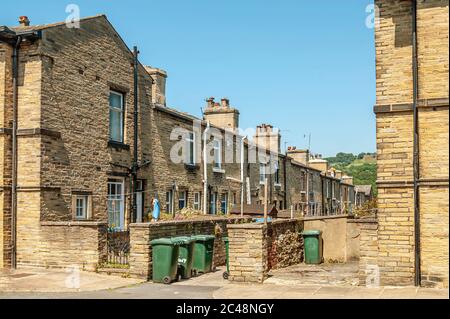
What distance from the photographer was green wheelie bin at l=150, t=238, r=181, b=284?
44.6 feet

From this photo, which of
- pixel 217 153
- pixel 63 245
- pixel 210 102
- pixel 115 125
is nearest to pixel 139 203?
pixel 115 125

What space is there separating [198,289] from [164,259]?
1322 mm

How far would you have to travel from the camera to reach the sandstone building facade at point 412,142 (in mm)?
11938

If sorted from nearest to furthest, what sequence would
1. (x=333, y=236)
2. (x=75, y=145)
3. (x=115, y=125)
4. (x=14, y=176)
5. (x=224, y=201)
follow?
(x=14, y=176)
(x=333, y=236)
(x=75, y=145)
(x=115, y=125)
(x=224, y=201)

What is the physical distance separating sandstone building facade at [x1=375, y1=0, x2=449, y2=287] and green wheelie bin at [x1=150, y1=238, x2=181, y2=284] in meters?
4.78

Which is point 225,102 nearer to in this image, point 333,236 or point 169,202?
point 169,202

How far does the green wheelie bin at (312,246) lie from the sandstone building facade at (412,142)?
464 cm

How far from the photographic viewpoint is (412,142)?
40.1ft

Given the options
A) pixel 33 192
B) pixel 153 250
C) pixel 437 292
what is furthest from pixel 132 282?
pixel 437 292

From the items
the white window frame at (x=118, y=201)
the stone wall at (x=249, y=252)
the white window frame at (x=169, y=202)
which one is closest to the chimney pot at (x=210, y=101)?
the white window frame at (x=169, y=202)

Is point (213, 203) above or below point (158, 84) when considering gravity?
below

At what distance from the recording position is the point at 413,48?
40.1 feet

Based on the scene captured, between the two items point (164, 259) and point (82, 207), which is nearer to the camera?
point (164, 259)

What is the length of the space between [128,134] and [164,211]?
370 centimetres
